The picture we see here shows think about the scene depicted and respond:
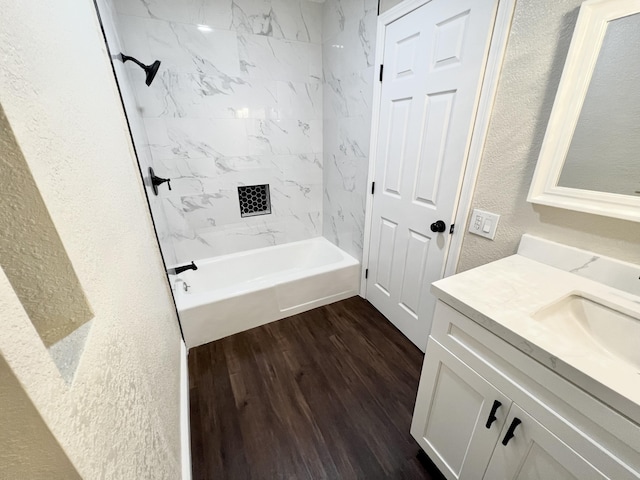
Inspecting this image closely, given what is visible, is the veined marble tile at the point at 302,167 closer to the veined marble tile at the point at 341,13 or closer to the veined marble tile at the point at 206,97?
the veined marble tile at the point at 206,97

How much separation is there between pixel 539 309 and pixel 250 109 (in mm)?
2279

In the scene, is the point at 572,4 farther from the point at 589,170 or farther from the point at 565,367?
the point at 565,367

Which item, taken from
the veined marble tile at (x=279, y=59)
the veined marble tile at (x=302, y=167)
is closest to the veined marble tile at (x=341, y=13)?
the veined marble tile at (x=279, y=59)

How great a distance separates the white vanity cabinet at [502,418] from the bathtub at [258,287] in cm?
119

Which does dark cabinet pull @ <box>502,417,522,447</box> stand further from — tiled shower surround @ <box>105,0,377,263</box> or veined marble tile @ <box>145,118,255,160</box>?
veined marble tile @ <box>145,118,255,160</box>

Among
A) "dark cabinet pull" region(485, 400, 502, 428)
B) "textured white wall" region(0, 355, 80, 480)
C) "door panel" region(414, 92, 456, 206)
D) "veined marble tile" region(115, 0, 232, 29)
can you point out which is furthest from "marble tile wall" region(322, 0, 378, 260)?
"textured white wall" region(0, 355, 80, 480)

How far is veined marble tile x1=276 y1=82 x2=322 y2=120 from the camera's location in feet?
7.36

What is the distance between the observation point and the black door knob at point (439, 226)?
1.42 metres

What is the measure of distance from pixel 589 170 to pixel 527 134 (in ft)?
0.81

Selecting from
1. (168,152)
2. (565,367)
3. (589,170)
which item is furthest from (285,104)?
(565,367)

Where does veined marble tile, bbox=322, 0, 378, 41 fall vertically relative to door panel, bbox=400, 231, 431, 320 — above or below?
above

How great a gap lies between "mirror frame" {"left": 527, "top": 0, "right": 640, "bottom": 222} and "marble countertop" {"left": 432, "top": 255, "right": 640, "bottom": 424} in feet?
0.83

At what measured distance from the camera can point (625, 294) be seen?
840 mm

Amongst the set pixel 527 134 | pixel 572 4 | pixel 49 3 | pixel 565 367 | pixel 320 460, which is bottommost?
pixel 320 460
